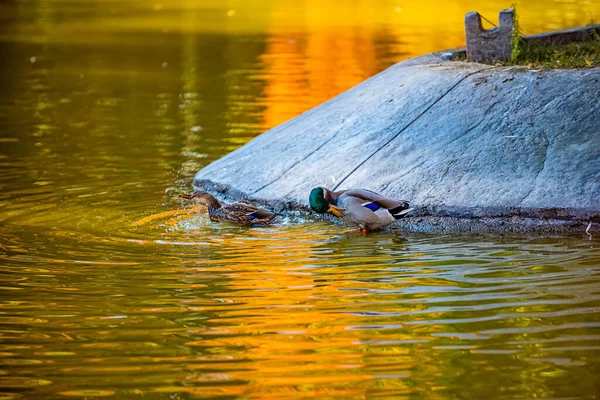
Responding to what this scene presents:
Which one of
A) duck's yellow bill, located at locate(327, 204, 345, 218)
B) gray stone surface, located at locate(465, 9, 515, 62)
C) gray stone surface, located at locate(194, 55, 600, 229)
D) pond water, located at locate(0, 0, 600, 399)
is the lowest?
pond water, located at locate(0, 0, 600, 399)

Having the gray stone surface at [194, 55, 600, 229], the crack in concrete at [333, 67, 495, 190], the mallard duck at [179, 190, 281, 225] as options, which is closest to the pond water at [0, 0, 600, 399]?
the mallard duck at [179, 190, 281, 225]

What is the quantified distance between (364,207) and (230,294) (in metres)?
2.20

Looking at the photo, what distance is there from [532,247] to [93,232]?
386 centimetres

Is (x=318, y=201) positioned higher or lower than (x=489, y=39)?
lower

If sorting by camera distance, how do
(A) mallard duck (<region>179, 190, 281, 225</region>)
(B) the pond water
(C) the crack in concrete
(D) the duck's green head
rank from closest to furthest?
1. (B) the pond water
2. (D) the duck's green head
3. (A) mallard duck (<region>179, 190, 281, 225</region>)
4. (C) the crack in concrete

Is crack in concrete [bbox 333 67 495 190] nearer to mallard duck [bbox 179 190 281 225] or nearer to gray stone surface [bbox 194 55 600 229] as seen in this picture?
gray stone surface [bbox 194 55 600 229]

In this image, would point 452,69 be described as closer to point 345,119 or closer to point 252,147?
point 345,119

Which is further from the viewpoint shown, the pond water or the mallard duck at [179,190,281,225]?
the mallard duck at [179,190,281,225]

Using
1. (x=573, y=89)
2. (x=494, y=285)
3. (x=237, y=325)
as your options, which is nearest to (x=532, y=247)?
(x=494, y=285)

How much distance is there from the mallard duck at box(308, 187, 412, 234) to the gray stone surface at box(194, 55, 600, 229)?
0.48 metres

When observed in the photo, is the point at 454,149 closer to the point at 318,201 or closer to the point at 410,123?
the point at 410,123

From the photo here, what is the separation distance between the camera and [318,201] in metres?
9.85

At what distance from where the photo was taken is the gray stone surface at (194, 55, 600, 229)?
32.5ft

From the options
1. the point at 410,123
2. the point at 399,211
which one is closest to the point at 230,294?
the point at 399,211
